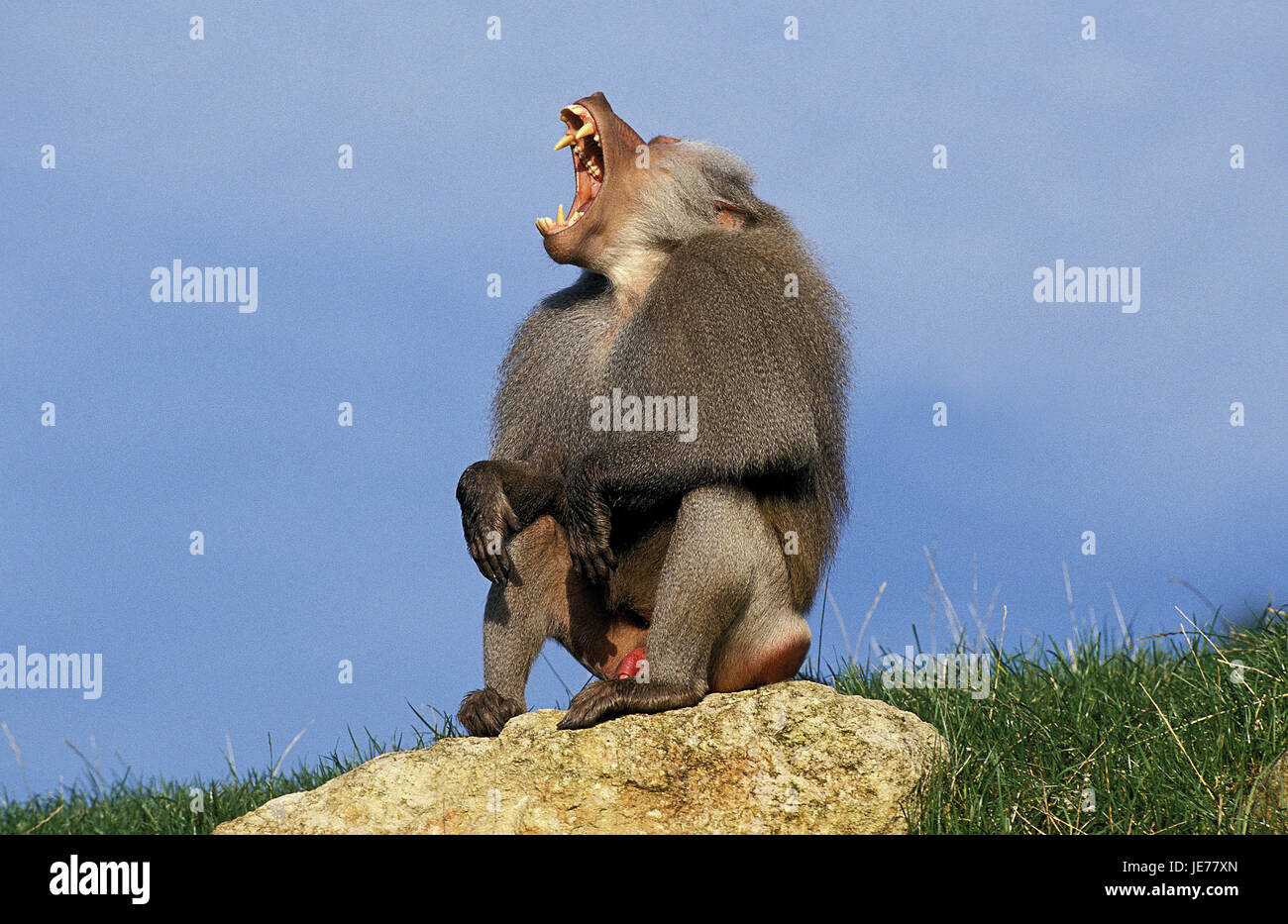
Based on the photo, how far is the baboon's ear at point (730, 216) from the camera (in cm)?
620

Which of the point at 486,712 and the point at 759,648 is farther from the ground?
the point at 759,648

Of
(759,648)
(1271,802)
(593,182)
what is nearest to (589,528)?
(759,648)

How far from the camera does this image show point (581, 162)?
19.6ft

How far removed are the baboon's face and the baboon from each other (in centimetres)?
1

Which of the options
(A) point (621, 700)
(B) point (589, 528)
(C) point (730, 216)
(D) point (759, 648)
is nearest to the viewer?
(A) point (621, 700)

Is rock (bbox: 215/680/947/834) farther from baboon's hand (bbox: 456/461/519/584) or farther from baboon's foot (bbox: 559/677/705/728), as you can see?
baboon's hand (bbox: 456/461/519/584)

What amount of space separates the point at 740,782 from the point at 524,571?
1496 millimetres

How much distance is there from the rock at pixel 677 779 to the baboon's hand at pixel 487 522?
707 mm

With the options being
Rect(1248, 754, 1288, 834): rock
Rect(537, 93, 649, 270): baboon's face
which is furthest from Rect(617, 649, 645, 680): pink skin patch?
Rect(1248, 754, 1288, 834): rock

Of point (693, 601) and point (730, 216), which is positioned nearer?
point (693, 601)

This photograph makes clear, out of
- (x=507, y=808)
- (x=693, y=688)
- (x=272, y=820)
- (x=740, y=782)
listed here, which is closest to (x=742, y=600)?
(x=693, y=688)

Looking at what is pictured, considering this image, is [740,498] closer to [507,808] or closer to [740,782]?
[740,782]

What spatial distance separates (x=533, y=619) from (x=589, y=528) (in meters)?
0.66

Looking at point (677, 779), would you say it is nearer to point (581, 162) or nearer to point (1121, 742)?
point (1121, 742)
